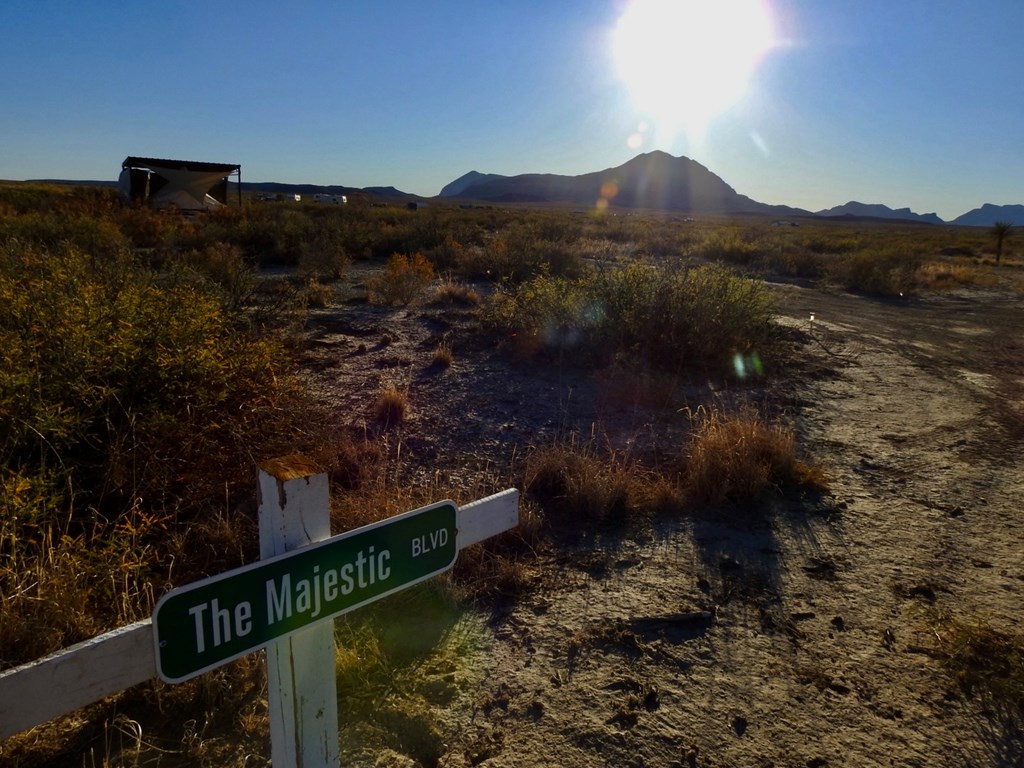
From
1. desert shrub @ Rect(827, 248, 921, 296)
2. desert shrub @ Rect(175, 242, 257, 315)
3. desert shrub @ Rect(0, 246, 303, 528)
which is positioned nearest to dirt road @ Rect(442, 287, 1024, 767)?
desert shrub @ Rect(0, 246, 303, 528)

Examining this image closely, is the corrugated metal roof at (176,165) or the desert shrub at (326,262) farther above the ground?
the corrugated metal roof at (176,165)

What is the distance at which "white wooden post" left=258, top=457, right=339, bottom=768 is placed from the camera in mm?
1342

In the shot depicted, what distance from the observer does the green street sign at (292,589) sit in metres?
1.17

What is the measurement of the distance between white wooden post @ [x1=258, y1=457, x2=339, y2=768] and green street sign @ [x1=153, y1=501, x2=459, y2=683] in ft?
0.17

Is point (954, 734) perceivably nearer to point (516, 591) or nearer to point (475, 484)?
point (516, 591)

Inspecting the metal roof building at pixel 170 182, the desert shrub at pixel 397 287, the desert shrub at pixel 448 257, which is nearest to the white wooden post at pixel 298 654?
the desert shrub at pixel 397 287

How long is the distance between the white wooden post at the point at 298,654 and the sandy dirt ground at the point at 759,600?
4.15 ft

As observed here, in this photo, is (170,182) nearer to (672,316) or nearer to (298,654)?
(672,316)

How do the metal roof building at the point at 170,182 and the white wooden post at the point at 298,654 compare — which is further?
the metal roof building at the point at 170,182

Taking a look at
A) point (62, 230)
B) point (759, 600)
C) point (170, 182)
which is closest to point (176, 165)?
point (170, 182)

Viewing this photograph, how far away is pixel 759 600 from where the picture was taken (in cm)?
369

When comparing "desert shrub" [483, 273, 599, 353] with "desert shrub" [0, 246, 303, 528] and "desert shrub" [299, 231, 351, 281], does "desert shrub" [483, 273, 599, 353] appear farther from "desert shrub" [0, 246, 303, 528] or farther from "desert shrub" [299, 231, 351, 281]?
"desert shrub" [299, 231, 351, 281]

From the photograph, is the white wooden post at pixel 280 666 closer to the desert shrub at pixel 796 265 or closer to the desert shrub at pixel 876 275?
the desert shrub at pixel 876 275

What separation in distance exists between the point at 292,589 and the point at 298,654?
0.62 ft
